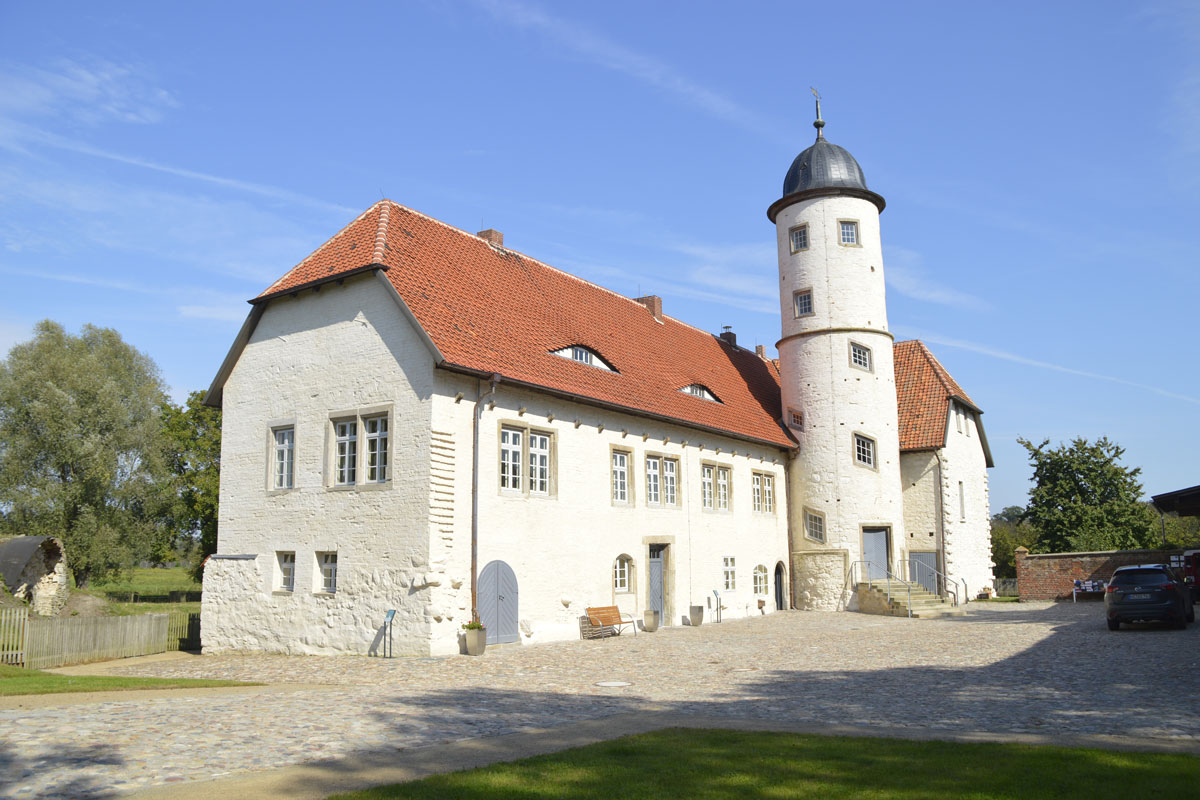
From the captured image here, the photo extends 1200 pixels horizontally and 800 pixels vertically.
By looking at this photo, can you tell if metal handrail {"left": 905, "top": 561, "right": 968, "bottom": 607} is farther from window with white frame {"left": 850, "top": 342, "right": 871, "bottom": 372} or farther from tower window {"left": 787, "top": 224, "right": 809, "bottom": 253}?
tower window {"left": 787, "top": 224, "right": 809, "bottom": 253}

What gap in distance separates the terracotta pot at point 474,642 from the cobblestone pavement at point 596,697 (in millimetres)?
201

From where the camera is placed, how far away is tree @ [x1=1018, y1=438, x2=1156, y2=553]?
38.5 meters

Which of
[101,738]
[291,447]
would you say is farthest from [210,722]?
[291,447]

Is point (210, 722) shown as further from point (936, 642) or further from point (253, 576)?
point (936, 642)

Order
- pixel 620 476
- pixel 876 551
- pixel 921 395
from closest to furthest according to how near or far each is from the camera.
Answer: pixel 620 476
pixel 876 551
pixel 921 395

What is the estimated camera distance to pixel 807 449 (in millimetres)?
30891

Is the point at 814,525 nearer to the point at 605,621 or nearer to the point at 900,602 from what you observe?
the point at 900,602

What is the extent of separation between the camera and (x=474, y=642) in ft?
58.1

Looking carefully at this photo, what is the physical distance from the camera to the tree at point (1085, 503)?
126ft

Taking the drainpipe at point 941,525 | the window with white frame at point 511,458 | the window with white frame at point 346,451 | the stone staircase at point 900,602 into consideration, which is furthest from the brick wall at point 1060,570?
the window with white frame at point 346,451

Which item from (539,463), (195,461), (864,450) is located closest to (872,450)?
(864,450)

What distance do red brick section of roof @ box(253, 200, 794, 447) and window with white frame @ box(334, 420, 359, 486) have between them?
303 centimetres

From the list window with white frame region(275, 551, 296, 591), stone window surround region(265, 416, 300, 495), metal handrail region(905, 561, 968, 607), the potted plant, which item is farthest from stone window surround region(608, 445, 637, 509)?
metal handrail region(905, 561, 968, 607)

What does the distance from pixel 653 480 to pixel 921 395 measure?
14940 millimetres
